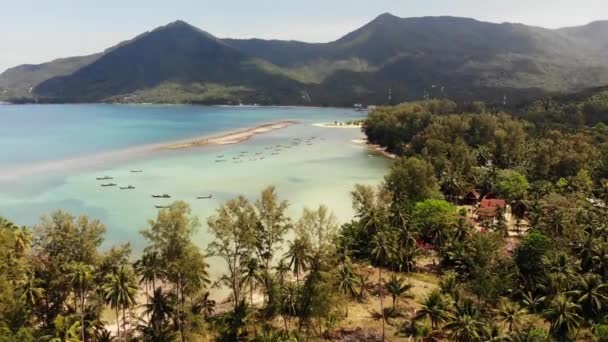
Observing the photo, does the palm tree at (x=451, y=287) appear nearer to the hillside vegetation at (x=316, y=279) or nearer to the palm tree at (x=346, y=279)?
the hillside vegetation at (x=316, y=279)

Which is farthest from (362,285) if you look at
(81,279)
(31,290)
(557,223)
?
(31,290)

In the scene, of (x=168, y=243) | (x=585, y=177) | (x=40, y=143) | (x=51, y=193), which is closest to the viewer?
(x=168, y=243)

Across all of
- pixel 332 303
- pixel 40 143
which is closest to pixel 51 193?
pixel 332 303

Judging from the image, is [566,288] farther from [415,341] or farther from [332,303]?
[332,303]

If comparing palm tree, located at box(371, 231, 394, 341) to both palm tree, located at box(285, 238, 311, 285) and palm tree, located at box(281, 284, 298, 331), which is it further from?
palm tree, located at box(281, 284, 298, 331)

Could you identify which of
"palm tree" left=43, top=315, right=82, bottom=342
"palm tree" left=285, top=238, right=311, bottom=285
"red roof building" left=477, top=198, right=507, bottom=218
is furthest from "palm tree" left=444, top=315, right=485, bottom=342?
"red roof building" left=477, top=198, right=507, bottom=218
